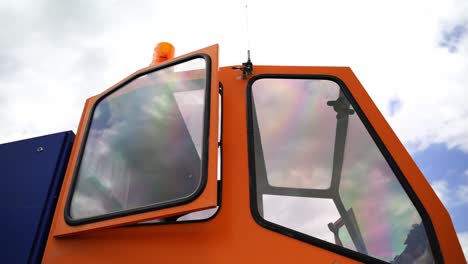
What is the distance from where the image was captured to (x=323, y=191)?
6.27 feet

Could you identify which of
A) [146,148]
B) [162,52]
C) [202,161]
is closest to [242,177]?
[202,161]

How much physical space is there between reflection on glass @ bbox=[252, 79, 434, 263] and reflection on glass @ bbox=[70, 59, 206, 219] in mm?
333

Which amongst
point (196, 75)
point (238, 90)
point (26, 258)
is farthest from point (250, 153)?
point (26, 258)

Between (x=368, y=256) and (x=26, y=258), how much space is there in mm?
1645

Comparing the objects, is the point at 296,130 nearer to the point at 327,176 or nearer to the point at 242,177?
the point at 327,176

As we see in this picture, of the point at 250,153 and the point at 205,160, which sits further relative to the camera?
the point at 250,153

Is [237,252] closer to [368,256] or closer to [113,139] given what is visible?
[368,256]

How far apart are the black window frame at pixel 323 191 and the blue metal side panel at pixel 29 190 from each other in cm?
113

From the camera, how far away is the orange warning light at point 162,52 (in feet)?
8.65

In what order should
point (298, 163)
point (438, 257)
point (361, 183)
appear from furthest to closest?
1. point (298, 163)
2. point (361, 183)
3. point (438, 257)

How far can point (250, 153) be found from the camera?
169 cm

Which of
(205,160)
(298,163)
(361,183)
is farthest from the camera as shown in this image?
(298,163)

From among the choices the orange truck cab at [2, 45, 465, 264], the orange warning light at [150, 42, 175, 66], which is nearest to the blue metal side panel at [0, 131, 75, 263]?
the orange truck cab at [2, 45, 465, 264]

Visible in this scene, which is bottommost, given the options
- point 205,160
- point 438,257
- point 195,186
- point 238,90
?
point 438,257
